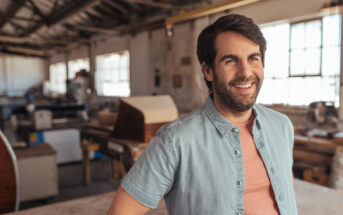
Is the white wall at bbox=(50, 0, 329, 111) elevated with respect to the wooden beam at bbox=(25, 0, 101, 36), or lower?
lower

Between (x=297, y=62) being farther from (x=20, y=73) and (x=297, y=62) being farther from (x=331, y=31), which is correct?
(x=20, y=73)

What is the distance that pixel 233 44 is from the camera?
3.08 feet

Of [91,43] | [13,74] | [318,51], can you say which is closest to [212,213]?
[318,51]

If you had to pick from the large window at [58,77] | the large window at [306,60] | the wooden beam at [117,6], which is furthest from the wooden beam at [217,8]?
the large window at [58,77]

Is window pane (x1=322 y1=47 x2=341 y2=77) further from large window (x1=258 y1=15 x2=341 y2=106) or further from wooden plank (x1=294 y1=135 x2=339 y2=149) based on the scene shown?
wooden plank (x1=294 y1=135 x2=339 y2=149)

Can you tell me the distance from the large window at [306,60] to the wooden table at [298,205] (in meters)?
2.83

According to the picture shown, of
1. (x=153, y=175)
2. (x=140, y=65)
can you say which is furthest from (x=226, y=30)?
(x=140, y=65)

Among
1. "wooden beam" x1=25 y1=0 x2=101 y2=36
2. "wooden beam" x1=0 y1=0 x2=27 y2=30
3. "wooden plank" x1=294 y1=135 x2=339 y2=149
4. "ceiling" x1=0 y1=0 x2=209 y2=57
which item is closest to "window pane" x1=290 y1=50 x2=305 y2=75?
"wooden plank" x1=294 y1=135 x2=339 y2=149

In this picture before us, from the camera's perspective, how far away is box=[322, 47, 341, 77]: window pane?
424 centimetres

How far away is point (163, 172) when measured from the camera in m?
0.89

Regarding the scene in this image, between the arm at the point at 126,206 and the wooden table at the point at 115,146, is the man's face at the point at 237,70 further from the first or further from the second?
the wooden table at the point at 115,146

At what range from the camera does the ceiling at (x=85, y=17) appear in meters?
6.73

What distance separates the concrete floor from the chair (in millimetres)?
1770

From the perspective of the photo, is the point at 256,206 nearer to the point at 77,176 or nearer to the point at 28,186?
the point at 28,186
